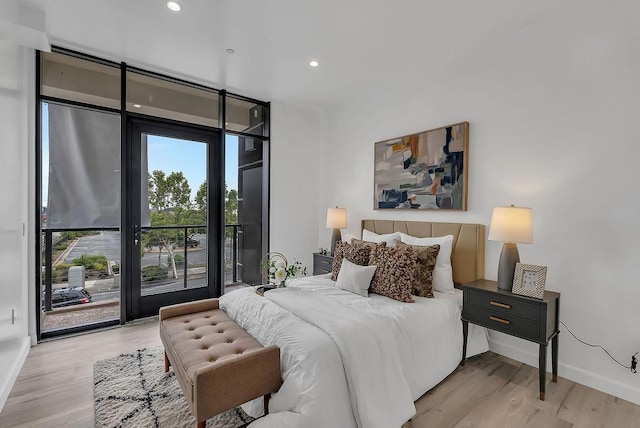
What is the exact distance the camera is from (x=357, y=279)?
2621 millimetres

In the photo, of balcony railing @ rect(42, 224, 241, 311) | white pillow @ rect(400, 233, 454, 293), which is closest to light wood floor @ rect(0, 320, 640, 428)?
white pillow @ rect(400, 233, 454, 293)

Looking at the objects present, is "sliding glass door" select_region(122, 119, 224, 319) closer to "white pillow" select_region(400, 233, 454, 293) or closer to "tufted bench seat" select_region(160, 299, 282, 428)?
"tufted bench seat" select_region(160, 299, 282, 428)

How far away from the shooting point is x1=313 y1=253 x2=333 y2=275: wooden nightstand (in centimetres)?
394

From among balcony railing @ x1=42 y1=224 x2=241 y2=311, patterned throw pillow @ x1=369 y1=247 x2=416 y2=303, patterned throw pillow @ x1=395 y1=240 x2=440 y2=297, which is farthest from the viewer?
balcony railing @ x1=42 y1=224 x2=241 y2=311

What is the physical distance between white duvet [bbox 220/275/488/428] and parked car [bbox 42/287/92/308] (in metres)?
2.60

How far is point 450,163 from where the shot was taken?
311 centimetres

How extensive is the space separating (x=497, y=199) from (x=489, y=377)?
1490 millimetres

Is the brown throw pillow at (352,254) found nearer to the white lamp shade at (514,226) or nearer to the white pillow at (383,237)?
the white pillow at (383,237)

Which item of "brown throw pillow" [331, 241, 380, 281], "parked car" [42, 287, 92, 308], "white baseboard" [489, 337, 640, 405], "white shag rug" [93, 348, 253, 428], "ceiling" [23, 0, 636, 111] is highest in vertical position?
"ceiling" [23, 0, 636, 111]

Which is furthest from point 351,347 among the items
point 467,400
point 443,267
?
point 443,267

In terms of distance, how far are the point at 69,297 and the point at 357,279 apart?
368cm

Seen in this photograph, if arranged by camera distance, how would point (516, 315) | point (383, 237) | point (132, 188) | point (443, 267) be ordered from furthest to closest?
point (132, 188)
point (383, 237)
point (443, 267)
point (516, 315)

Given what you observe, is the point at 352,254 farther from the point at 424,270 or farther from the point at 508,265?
the point at 508,265

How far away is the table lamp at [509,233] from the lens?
2.32 meters
